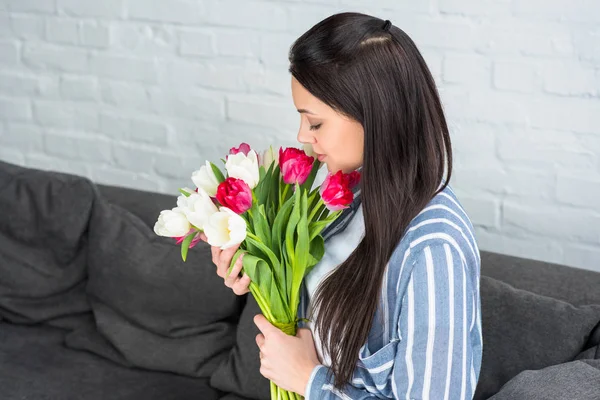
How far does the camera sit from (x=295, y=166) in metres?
1.46

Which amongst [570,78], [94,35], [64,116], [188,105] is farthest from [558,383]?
[64,116]

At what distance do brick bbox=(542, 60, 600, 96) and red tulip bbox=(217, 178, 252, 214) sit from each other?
1.19 metres

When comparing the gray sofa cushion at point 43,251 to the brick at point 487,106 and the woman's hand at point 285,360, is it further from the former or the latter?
the woman's hand at point 285,360

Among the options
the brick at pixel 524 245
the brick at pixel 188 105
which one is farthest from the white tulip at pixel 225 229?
the brick at pixel 188 105

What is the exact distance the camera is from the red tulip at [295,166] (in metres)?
1.46

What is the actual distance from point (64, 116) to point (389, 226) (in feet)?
6.75

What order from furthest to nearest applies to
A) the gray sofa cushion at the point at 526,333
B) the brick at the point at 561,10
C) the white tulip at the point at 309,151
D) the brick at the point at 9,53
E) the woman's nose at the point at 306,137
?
the brick at the point at 9,53
the brick at the point at 561,10
the gray sofa cushion at the point at 526,333
the white tulip at the point at 309,151
the woman's nose at the point at 306,137

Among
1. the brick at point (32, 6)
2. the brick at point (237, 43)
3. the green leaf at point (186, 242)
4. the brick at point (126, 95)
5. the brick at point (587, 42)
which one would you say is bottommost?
the brick at point (126, 95)

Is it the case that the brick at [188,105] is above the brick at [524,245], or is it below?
above

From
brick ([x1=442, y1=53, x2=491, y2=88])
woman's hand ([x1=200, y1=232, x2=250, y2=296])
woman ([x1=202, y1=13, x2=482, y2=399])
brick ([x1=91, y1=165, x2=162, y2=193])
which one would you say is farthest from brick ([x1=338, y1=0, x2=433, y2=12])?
woman's hand ([x1=200, y1=232, x2=250, y2=296])

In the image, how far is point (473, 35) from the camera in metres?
2.39

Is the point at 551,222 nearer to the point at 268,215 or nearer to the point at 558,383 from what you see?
the point at 558,383

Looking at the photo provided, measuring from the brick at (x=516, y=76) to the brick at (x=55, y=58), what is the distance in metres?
1.42

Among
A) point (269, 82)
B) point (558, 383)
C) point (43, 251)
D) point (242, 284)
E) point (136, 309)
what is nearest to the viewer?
→ point (242, 284)
